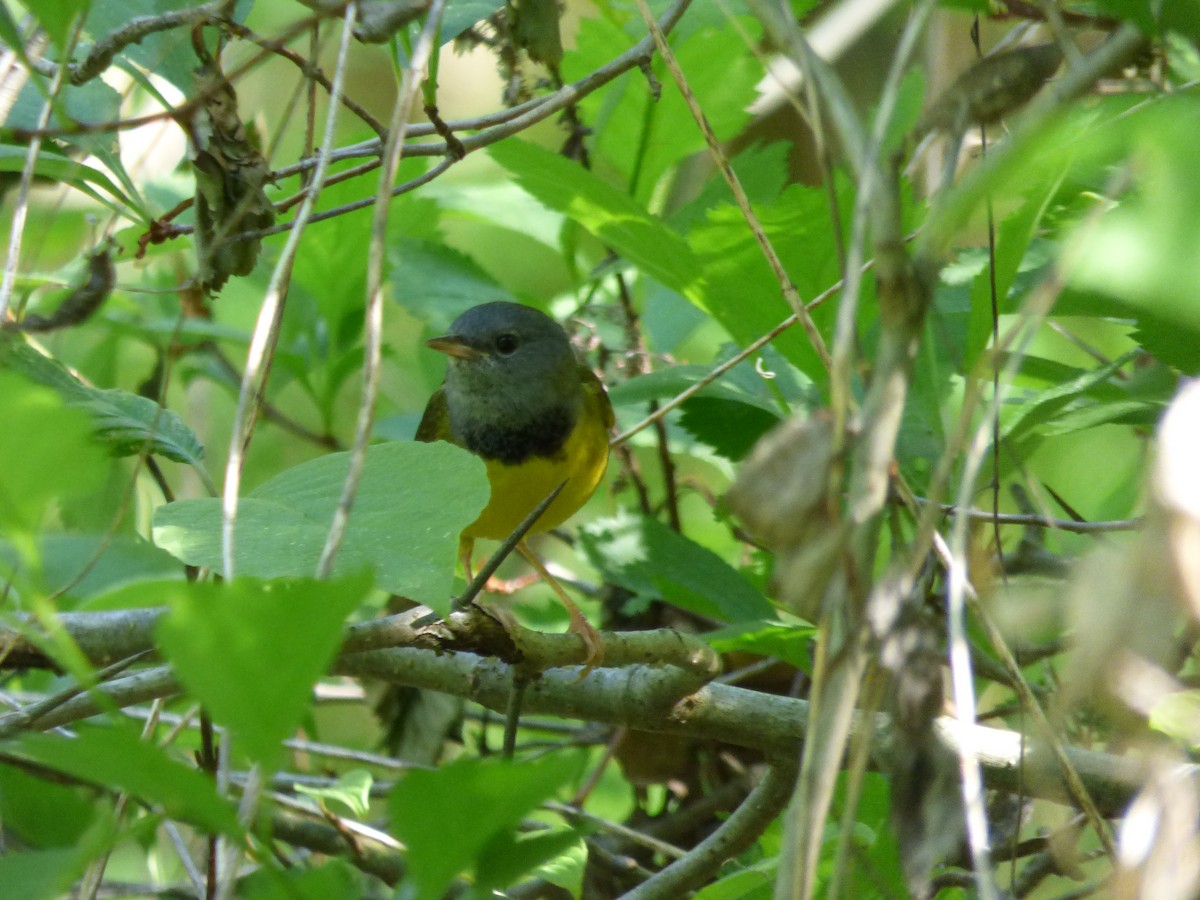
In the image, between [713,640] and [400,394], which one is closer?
[713,640]

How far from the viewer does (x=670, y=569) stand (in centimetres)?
252

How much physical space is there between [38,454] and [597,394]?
253 centimetres

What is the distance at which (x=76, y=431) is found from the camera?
2.79 ft

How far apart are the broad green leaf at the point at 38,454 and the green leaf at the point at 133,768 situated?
0.16 m

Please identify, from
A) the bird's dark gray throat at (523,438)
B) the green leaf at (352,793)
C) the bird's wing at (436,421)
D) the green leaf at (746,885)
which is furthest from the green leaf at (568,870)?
the bird's wing at (436,421)

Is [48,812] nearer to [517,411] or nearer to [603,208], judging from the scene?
[603,208]

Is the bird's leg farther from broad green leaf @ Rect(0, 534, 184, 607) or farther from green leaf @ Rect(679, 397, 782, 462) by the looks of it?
broad green leaf @ Rect(0, 534, 184, 607)

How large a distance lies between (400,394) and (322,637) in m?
4.47

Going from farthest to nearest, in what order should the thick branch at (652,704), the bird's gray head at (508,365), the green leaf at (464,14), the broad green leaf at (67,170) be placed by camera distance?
the bird's gray head at (508,365)
the green leaf at (464,14)
the broad green leaf at (67,170)
the thick branch at (652,704)

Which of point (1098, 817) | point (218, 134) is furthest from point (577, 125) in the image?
point (1098, 817)

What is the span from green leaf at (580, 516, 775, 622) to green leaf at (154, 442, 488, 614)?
114 cm

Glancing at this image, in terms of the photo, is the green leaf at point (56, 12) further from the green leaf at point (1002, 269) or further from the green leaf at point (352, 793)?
the green leaf at point (352, 793)

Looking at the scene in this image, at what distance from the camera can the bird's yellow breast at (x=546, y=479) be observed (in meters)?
3.13

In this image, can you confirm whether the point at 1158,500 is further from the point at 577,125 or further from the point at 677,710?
the point at 577,125
